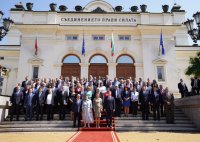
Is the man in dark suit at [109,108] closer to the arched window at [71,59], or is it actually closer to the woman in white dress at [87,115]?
the woman in white dress at [87,115]

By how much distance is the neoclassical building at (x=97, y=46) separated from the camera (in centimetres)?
1877

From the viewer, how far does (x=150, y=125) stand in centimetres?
1050

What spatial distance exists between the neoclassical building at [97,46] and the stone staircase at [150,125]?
7.49m

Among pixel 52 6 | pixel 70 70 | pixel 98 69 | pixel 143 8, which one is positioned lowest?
pixel 70 70

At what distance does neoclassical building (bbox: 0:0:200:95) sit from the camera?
18.8 m

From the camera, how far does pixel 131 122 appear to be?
1086 cm

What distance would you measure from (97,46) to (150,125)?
10277 mm

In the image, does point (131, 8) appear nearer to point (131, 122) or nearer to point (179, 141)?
point (131, 122)

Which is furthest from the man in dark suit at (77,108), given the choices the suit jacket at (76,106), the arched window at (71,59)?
the arched window at (71,59)

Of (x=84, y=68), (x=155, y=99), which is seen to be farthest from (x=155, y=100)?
(x=84, y=68)

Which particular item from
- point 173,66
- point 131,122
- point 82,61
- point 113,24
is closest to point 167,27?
point 173,66

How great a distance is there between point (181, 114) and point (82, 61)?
9.45m

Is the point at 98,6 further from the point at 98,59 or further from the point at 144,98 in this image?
the point at 144,98

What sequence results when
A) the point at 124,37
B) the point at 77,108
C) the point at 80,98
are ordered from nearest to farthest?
1. the point at 77,108
2. the point at 80,98
3. the point at 124,37
